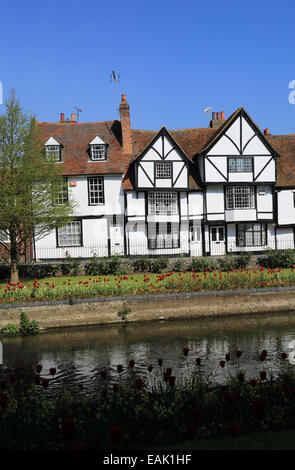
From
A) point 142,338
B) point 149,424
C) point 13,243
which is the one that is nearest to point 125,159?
point 13,243

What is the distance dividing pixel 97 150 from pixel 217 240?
1180 cm

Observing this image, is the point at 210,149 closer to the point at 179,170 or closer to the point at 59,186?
the point at 179,170

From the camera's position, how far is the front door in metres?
32.9

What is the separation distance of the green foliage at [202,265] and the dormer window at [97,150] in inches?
443

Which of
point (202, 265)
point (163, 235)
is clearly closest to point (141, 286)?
point (202, 265)

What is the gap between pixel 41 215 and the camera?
2355 centimetres

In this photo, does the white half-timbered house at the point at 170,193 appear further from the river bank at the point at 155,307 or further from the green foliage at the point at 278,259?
the river bank at the point at 155,307

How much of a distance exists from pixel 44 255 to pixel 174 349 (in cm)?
1978

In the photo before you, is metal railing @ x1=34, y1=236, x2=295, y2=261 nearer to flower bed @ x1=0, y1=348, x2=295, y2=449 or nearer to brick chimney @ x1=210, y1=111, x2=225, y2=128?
brick chimney @ x1=210, y1=111, x2=225, y2=128

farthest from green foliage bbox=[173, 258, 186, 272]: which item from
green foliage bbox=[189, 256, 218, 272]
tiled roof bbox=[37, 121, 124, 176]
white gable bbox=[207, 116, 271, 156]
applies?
white gable bbox=[207, 116, 271, 156]

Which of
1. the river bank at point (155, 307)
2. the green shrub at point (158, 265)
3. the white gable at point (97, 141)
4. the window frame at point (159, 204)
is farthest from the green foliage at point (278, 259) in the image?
the white gable at point (97, 141)

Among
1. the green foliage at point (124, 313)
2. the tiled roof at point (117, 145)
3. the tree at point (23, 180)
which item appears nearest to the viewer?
the green foliage at point (124, 313)

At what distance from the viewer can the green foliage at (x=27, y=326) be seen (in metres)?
17.4

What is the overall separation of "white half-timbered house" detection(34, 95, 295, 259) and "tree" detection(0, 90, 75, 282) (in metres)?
6.78
